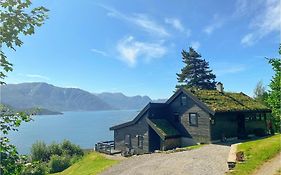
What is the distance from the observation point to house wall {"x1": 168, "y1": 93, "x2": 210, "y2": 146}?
36.4 metres

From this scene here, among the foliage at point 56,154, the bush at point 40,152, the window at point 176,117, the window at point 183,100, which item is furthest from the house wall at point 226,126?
the bush at point 40,152

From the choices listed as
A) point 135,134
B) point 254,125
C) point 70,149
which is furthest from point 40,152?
point 254,125

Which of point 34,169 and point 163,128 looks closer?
point 34,169

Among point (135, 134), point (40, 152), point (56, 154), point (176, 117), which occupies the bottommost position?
point (56, 154)

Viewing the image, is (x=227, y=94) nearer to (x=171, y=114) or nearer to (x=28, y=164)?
(x=171, y=114)

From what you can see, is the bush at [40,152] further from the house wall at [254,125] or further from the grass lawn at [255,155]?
the grass lawn at [255,155]

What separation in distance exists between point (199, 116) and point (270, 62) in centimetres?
1551

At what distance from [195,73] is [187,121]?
1617 inches

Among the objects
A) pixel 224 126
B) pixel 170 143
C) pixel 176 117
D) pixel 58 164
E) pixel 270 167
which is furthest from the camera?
pixel 58 164

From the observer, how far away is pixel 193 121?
38.7 metres

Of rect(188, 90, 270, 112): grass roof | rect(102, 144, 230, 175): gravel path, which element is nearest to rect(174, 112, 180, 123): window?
rect(188, 90, 270, 112): grass roof

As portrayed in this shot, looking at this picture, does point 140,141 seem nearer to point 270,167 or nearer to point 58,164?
point 58,164

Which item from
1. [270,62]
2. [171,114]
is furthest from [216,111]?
[270,62]

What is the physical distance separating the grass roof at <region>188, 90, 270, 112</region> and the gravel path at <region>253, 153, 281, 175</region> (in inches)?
625
